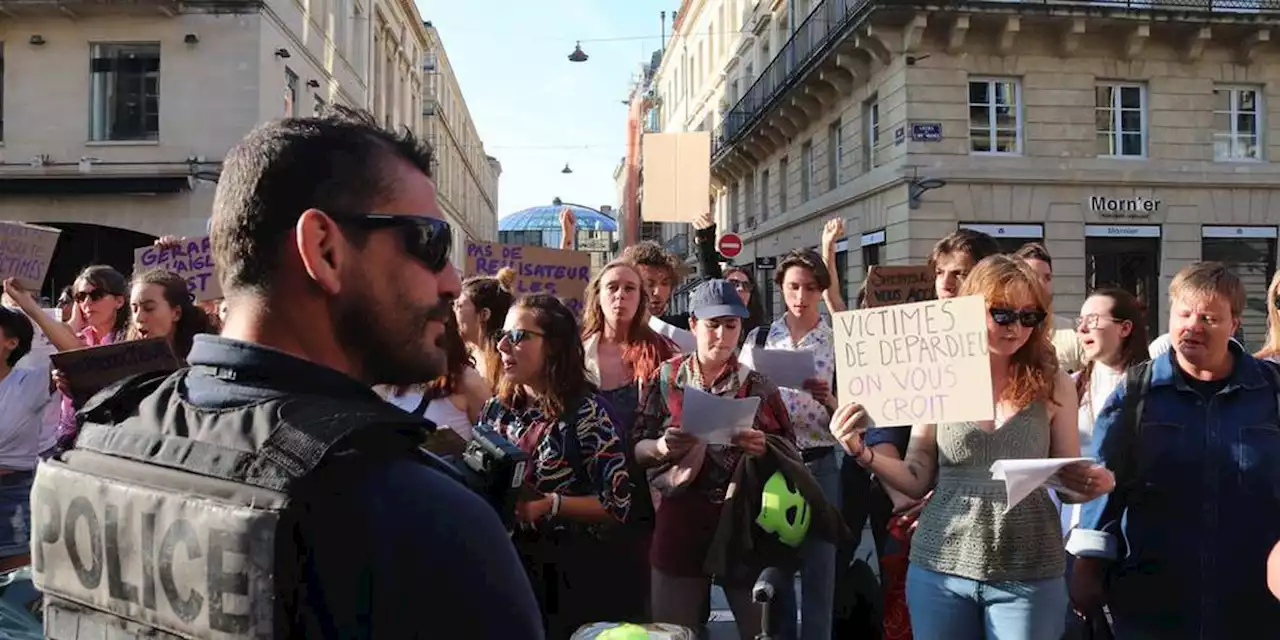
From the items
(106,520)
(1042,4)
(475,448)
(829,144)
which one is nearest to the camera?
(106,520)

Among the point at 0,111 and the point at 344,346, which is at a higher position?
the point at 0,111

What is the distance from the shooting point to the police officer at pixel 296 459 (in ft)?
3.54

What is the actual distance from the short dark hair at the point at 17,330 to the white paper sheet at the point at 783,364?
3583 mm

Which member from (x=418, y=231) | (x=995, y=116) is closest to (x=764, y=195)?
(x=995, y=116)

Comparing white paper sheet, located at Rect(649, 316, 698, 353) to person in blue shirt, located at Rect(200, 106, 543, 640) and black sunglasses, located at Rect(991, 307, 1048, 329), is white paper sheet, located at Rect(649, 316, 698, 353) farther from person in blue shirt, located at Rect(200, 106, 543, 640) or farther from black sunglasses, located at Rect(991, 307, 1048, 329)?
person in blue shirt, located at Rect(200, 106, 543, 640)

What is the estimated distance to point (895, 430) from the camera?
3.38 m

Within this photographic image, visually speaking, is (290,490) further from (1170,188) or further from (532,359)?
(1170,188)

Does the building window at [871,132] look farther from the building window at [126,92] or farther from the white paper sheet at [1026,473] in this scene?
the white paper sheet at [1026,473]

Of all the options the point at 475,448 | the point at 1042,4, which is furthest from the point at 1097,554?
the point at 1042,4

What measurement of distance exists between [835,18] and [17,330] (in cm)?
2065

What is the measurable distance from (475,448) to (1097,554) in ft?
7.59

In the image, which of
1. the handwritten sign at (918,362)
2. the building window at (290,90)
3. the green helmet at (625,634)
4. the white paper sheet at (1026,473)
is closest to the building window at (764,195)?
the building window at (290,90)

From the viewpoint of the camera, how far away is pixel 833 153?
24078 millimetres

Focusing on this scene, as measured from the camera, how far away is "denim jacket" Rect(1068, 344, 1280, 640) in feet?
9.72
